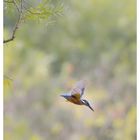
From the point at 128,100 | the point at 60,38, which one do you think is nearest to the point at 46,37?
the point at 60,38

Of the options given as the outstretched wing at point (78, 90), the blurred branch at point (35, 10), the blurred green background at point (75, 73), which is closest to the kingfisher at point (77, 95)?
the outstretched wing at point (78, 90)

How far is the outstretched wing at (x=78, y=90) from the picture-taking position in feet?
5.30

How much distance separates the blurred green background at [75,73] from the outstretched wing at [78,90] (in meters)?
5.56

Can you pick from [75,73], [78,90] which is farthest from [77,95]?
[75,73]

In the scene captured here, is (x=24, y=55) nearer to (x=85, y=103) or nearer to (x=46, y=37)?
(x=46, y=37)

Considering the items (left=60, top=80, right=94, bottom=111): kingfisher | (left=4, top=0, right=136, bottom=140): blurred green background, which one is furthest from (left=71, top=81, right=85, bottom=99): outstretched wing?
(left=4, top=0, right=136, bottom=140): blurred green background

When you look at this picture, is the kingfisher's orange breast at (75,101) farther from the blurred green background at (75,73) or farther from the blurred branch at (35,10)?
the blurred green background at (75,73)

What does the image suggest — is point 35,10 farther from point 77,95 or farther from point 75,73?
point 75,73

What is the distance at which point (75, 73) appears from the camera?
31.8ft

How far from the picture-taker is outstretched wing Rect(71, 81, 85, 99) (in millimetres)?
1617

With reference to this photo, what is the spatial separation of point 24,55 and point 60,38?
720 mm

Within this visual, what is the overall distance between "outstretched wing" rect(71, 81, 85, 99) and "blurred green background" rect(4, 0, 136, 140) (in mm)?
5558

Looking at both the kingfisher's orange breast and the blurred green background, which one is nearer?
the kingfisher's orange breast

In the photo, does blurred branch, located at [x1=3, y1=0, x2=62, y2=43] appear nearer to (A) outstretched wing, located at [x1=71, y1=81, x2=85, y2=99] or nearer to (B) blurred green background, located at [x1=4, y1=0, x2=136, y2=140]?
(A) outstretched wing, located at [x1=71, y1=81, x2=85, y2=99]
